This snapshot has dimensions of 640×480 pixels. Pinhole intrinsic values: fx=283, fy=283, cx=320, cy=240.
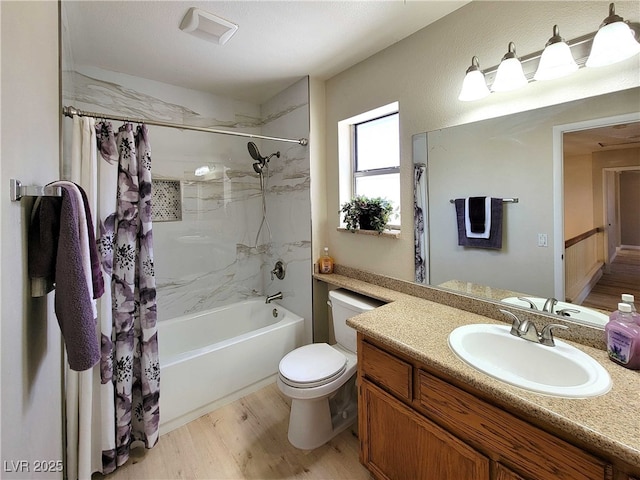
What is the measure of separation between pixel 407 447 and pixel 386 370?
31 centimetres

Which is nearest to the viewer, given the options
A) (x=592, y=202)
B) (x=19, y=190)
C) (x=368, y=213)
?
(x=19, y=190)

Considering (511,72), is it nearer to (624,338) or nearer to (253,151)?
(624,338)

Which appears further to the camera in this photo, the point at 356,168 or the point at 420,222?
the point at 356,168

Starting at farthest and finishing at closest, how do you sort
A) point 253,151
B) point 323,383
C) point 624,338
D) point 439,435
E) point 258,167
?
point 258,167 → point 253,151 → point 323,383 → point 439,435 → point 624,338

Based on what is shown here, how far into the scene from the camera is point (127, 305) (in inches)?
61.5

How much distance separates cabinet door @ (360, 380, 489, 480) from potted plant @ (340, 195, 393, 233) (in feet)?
3.46

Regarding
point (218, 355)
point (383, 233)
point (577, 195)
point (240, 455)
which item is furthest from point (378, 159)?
point (240, 455)

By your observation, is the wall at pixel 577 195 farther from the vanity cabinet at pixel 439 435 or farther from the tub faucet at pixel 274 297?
the tub faucet at pixel 274 297

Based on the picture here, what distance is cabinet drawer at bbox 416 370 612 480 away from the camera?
0.76 meters

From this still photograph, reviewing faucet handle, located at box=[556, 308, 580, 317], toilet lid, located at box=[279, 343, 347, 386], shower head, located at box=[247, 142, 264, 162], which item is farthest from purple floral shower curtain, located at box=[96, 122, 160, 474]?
faucet handle, located at box=[556, 308, 580, 317]

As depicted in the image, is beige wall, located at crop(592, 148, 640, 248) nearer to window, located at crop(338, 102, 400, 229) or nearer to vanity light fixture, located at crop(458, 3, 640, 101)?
vanity light fixture, located at crop(458, 3, 640, 101)

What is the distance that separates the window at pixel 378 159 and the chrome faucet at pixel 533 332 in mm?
1043

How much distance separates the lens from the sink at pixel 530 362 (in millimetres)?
869

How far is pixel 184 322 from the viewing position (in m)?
2.48
